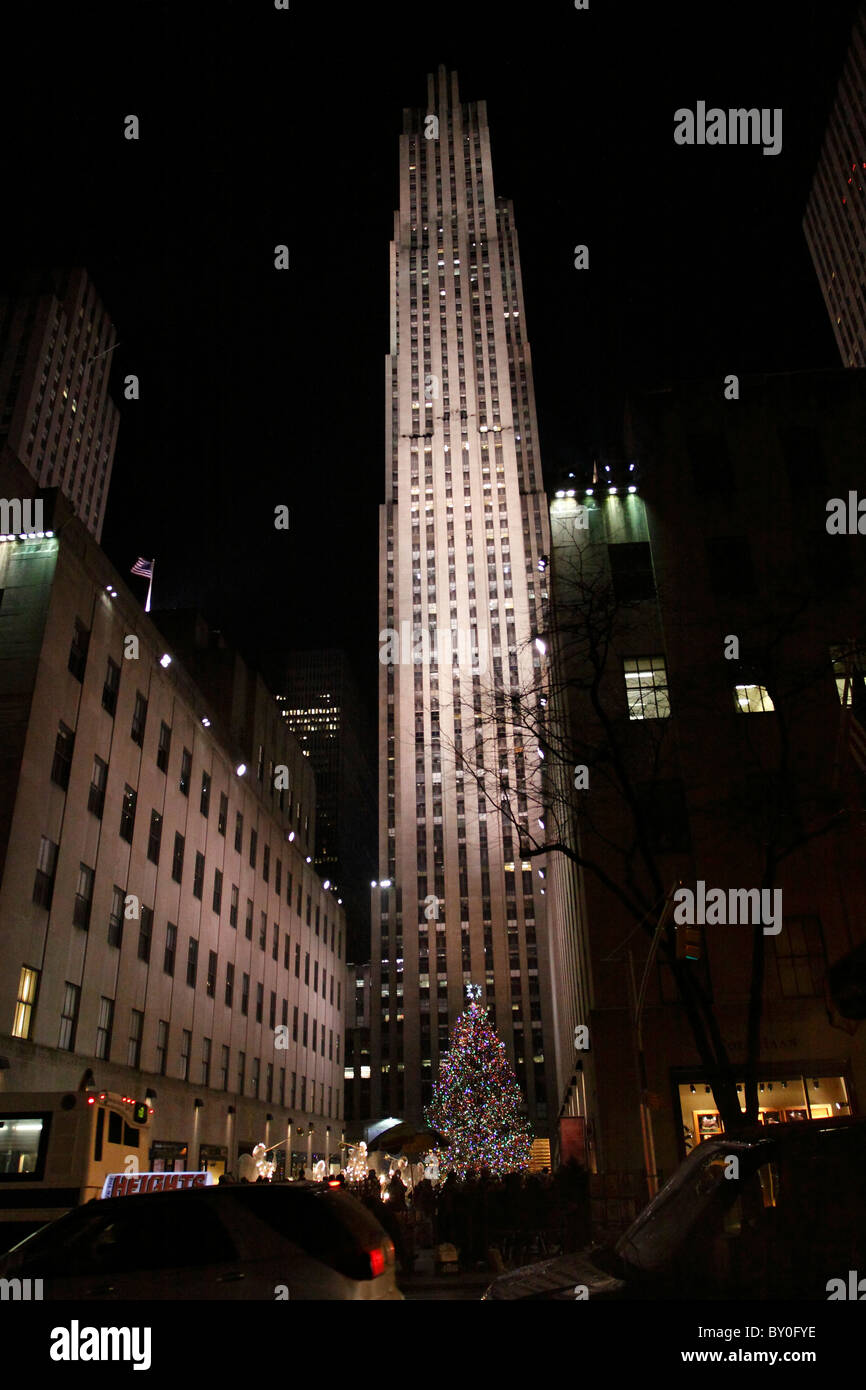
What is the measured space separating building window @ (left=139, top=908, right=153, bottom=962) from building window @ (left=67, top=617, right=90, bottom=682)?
1062 centimetres

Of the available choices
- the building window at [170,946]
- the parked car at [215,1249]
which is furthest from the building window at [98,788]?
the parked car at [215,1249]

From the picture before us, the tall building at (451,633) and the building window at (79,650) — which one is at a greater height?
the tall building at (451,633)

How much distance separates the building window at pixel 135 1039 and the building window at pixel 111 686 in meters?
11.8

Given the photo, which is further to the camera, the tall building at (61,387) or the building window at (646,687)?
the tall building at (61,387)

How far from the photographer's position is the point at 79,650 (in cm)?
3180

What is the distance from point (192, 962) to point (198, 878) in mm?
3979

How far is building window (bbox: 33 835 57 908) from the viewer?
91.6ft

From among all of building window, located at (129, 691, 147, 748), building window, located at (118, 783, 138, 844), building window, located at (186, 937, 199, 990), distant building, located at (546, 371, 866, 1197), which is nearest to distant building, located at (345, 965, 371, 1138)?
building window, located at (186, 937, 199, 990)

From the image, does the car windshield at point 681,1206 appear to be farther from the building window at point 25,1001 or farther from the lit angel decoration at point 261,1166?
the lit angel decoration at point 261,1166

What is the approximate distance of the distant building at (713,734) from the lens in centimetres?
2403

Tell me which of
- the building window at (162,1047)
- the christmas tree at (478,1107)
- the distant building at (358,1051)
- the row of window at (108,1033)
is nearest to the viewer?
the row of window at (108,1033)

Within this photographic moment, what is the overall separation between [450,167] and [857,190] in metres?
71.3

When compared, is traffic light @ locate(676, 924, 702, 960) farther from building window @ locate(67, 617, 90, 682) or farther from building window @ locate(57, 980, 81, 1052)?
building window @ locate(67, 617, 90, 682)
